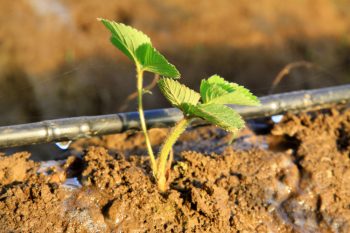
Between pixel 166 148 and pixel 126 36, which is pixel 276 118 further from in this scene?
pixel 126 36

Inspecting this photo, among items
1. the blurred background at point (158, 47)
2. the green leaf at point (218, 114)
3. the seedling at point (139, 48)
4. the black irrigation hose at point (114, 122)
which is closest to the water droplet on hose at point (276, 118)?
the black irrigation hose at point (114, 122)

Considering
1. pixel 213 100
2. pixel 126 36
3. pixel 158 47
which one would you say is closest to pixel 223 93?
pixel 213 100

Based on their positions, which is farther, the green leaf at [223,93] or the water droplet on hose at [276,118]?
the water droplet on hose at [276,118]

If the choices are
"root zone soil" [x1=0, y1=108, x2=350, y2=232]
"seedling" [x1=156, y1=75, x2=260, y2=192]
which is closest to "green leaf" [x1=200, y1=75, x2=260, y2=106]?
"seedling" [x1=156, y1=75, x2=260, y2=192]

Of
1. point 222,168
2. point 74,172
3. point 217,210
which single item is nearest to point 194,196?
point 217,210

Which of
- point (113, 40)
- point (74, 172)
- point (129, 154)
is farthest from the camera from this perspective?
point (129, 154)

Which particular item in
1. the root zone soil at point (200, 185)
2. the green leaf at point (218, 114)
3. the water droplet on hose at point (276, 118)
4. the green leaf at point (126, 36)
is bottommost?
the root zone soil at point (200, 185)

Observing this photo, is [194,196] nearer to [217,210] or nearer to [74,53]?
[217,210]

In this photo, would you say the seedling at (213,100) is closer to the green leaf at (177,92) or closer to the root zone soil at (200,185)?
the green leaf at (177,92)
